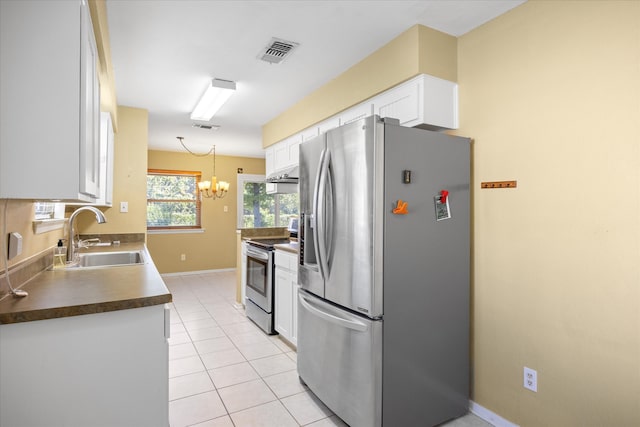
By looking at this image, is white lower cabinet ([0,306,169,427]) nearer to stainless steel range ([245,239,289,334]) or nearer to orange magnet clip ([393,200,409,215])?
orange magnet clip ([393,200,409,215])

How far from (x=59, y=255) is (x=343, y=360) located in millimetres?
2074

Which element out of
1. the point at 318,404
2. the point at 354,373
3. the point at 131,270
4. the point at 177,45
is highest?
the point at 177,45

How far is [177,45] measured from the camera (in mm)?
2559

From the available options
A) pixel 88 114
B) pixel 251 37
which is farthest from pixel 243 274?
pixel 88 114

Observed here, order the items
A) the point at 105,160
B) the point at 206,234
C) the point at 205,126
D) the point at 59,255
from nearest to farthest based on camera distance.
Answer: the point at 59,255
the point at 105,160
the point at 205,126
the point at 206,234

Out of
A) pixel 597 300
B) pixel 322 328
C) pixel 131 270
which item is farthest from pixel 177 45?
pixel 597 300

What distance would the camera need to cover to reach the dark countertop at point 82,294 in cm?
129

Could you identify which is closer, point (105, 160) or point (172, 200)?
point (105, 160)

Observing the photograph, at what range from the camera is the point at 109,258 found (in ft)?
10.2

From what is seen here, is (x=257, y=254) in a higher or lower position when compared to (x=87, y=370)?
higher

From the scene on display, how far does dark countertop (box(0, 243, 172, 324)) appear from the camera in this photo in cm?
129

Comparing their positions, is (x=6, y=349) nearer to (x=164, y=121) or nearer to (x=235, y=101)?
(x=235, y=101)

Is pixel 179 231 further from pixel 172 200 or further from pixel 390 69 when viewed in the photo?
pixel 390 69

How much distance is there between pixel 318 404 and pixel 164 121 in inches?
154
